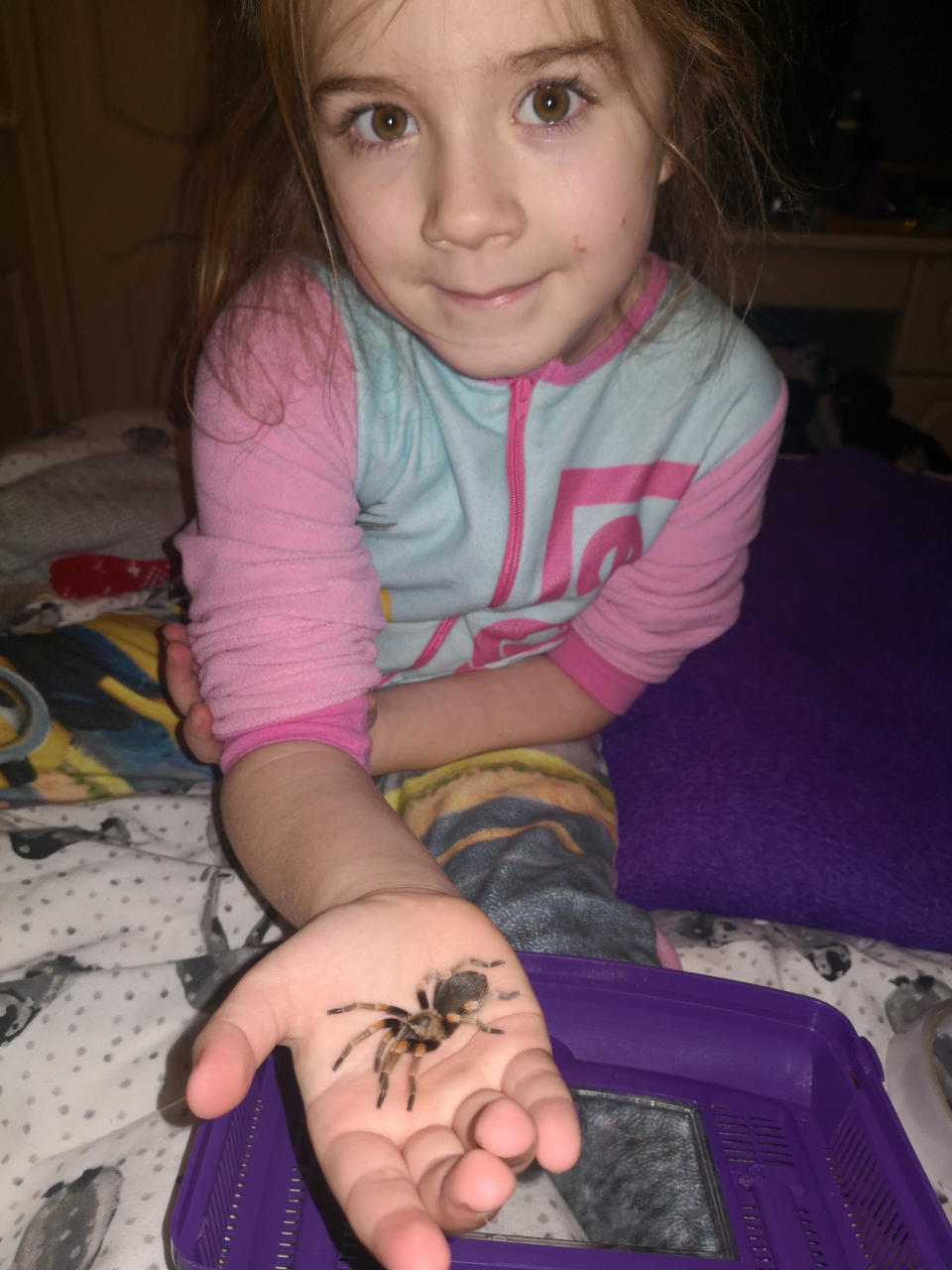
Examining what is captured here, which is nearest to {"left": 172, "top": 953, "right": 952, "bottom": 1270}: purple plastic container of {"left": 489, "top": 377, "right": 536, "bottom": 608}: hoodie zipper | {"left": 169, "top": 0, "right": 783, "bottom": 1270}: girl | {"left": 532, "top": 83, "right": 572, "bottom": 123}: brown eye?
{"left": 169, "top": 0, "right": 783, "bottom": 1270}: girl

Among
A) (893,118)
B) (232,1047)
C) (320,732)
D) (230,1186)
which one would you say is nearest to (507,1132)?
(232,1047)

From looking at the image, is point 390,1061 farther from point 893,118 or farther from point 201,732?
point 893,118

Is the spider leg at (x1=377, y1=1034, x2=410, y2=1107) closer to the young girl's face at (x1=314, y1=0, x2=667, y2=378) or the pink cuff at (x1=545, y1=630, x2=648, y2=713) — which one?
the young girl's face at (x1=314, y1=0, x2=667, y2=378)

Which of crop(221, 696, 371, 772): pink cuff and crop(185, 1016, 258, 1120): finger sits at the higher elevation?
crop(185, 1016, 258, 1120): finger

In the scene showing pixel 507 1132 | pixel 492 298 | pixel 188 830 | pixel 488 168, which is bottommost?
pixel 188 830

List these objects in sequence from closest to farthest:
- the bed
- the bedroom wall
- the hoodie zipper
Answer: the bed < the hoodie zipper < the bedroom wall

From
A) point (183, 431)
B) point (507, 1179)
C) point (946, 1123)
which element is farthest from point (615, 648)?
point (183, 431)
